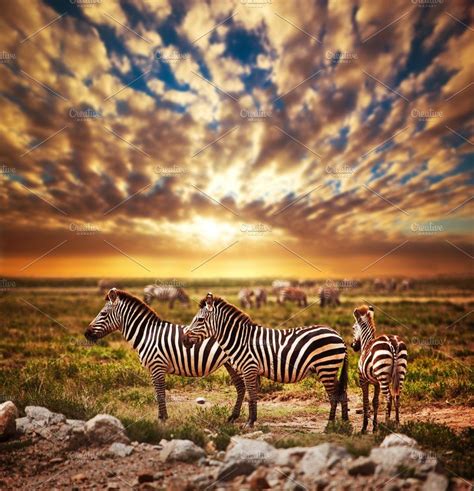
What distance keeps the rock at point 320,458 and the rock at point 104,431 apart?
9.55 feet

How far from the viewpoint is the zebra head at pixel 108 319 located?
901 centimetres

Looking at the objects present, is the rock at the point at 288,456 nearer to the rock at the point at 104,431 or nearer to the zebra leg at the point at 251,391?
the zebra leg at the point at 251,391

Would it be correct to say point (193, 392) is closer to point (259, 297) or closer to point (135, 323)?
point (135, 323)

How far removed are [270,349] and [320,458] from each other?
2800mm

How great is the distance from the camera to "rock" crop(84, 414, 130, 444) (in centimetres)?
747

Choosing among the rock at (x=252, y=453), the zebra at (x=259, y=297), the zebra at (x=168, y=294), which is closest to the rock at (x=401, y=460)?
the rock at (x=252, y=453)

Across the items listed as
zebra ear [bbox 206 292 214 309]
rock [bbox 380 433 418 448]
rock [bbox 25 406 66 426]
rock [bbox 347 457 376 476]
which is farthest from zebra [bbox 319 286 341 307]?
rock [bbox 347 457 376 476]

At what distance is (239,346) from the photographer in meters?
8.78

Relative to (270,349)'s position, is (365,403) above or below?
below

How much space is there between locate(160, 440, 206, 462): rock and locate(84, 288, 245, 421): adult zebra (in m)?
2.10

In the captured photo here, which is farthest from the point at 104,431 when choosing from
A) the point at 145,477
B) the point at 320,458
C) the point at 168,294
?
the point at 168,294

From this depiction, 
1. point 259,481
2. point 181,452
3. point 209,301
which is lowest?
point 259,481

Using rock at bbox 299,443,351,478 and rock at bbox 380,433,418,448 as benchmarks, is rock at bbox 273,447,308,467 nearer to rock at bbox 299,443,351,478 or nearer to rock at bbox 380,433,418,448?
rock at bbox 299,443,351,478

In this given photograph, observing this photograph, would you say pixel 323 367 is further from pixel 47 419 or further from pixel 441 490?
pixel 47 419
